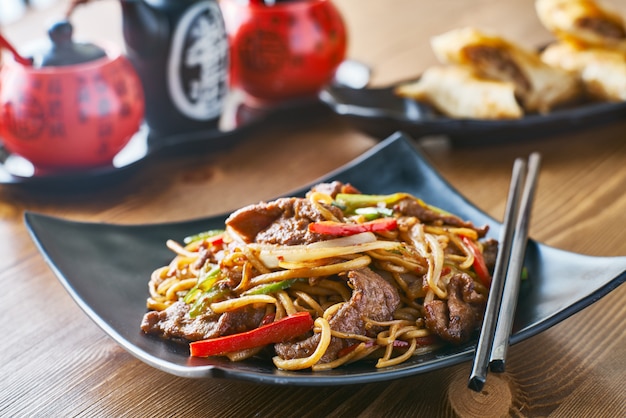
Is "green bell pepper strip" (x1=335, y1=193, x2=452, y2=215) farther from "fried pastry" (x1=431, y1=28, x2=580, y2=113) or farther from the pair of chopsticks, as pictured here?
"fried pastry" (x1=431, y1=28, x2=580, y2=113)

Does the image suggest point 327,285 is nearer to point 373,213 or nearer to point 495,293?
point 373,213

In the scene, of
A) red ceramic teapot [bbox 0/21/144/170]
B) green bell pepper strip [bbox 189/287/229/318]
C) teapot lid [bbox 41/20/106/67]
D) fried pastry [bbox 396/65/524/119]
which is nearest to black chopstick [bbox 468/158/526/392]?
green bell pepper strip [bbox 189/287/229/318]

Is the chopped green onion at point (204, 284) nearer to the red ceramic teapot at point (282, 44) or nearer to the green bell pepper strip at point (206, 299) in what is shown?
the green bell pepper strip at point (206, 299)

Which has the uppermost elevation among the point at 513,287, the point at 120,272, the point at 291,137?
the point at 513,287

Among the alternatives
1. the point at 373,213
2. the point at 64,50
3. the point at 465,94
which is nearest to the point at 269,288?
the point at 373,213

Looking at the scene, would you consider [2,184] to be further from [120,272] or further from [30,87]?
[120,272]

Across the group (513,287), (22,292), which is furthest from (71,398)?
(513,287)

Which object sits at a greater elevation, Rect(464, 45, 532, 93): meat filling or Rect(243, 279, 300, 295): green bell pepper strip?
Rect(243, 279, 300, 295): green bell pepper strip
